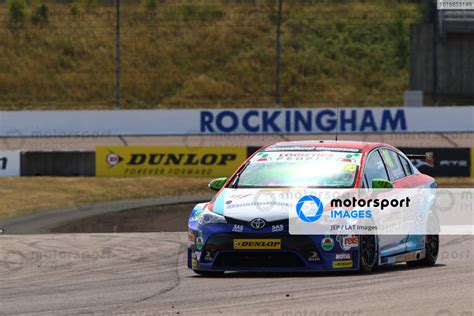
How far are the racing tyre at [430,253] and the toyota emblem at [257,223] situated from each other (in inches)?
98.2

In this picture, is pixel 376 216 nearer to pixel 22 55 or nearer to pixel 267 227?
pixel 267 227

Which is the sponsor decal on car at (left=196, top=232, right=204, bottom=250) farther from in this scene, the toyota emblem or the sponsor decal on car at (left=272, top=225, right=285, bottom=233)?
the sponsor decal on car at (left=272, top=225, right=285, bottom=233)

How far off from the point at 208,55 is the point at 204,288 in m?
37.5

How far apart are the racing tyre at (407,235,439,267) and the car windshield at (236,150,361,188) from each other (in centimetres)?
144

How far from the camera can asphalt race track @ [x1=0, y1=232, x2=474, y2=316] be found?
851cm

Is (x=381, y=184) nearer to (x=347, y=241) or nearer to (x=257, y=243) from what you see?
(x=347, y=241)

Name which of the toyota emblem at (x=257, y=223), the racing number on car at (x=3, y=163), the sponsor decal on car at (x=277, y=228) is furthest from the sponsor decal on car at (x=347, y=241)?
the racing number on car at (x=3, y=163)

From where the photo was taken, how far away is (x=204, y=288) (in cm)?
981

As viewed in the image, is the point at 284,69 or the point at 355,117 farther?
the point at 284,69

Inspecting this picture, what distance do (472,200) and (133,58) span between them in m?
23.8

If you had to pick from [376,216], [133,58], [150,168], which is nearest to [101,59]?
[133,58]

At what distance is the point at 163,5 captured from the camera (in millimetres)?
47969

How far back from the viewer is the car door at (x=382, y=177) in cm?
1089

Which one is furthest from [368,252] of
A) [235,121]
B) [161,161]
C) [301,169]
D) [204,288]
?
[235,121]
